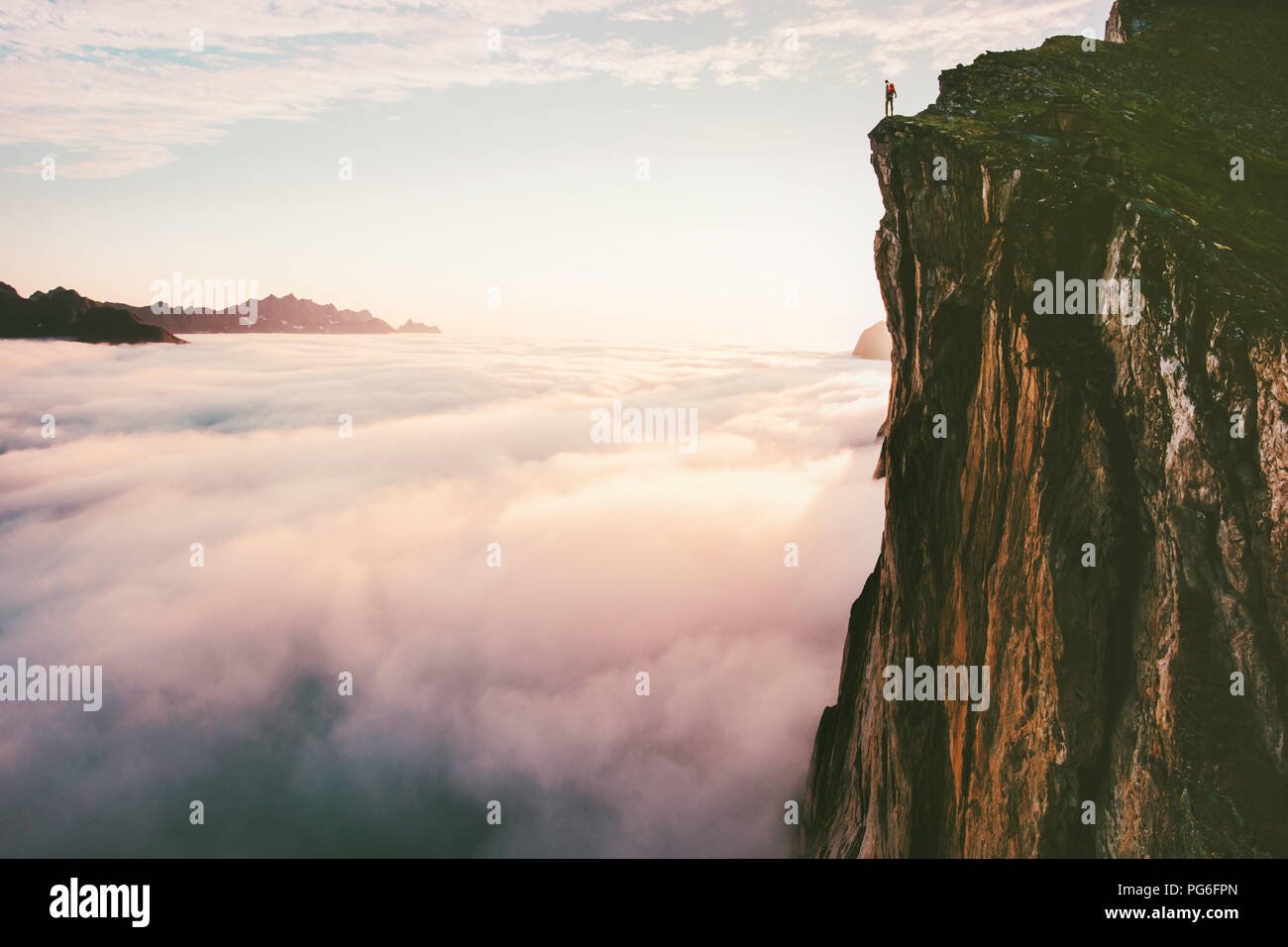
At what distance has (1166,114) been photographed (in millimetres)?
16234

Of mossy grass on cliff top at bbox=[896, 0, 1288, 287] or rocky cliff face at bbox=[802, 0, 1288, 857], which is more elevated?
mossy grass on cliff top at bbox=[896, 0, 1288, 287]

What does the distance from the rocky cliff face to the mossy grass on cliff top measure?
0.10 meters

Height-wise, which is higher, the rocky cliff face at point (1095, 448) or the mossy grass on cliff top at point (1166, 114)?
the mossy grass on cliff top at point (1166, 114)

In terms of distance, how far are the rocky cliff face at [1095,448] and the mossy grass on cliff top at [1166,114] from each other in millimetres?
98

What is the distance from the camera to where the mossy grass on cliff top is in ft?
41.2

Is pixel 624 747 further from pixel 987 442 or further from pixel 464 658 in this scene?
pixel 987 442

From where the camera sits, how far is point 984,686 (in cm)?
1530

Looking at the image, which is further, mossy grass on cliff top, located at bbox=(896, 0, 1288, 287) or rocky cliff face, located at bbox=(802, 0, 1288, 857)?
mossy grass on cliff top, located at bbox=(896, 0, 1288, 287)

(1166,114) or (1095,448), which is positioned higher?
(1166,114)

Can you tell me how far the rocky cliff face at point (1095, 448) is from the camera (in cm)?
972

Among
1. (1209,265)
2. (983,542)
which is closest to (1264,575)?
(1209,265)

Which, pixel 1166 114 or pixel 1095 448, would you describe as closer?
pixel 1095 448

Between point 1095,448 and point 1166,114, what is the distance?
1086 centimetres

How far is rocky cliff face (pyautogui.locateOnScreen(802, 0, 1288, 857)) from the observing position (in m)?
9.72
